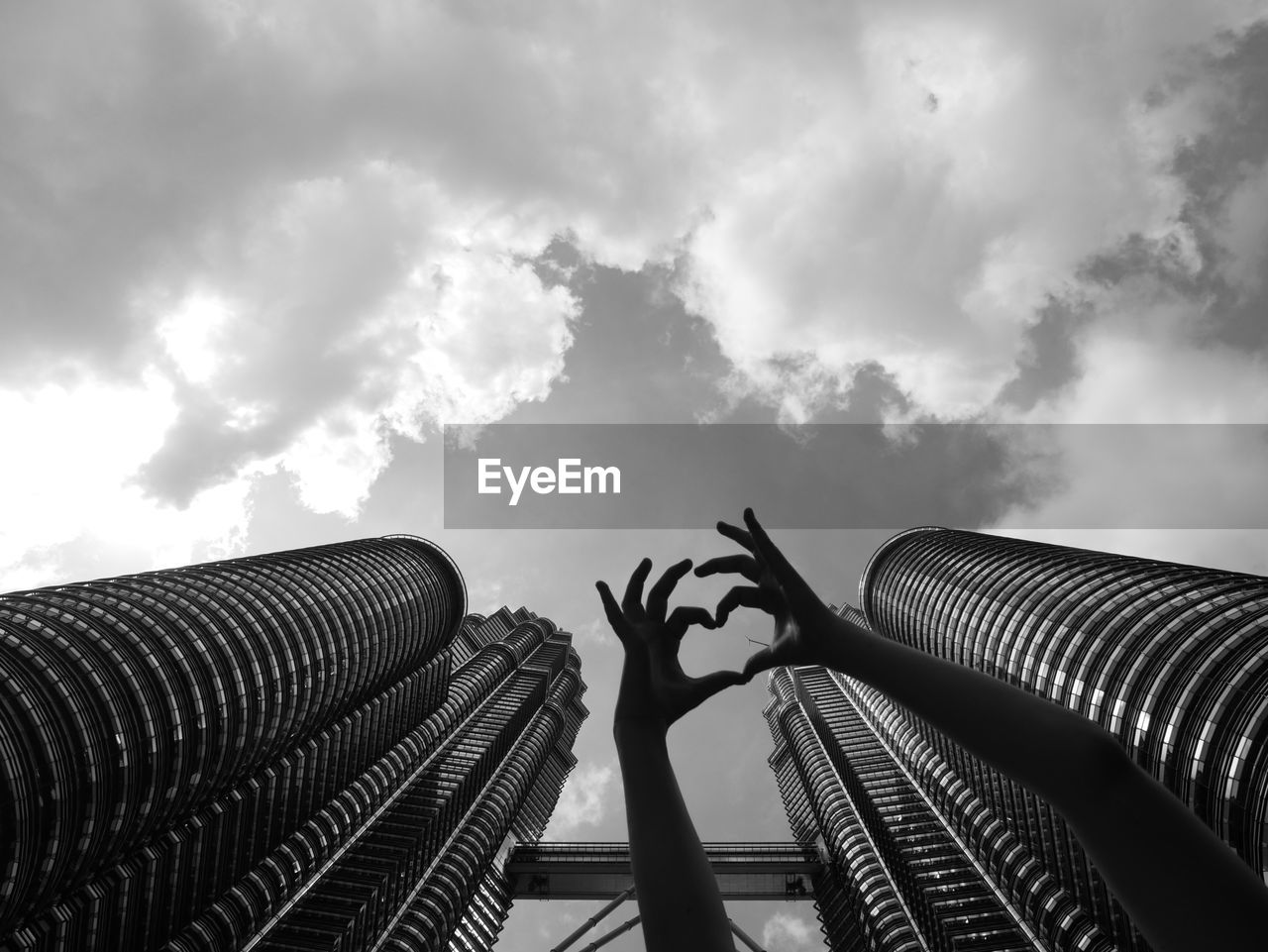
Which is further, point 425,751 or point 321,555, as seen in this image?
point 425,751

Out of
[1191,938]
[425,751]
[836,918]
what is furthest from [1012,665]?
[425,751]

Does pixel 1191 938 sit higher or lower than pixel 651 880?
lower

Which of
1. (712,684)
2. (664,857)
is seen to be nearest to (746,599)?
(712,684)

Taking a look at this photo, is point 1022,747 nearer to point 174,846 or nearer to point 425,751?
point 174,846

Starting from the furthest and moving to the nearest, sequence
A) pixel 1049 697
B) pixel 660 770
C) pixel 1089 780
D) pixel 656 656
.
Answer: pixel 1049 697, pixel 656 656, pixel 660 770, pixel 1089 780

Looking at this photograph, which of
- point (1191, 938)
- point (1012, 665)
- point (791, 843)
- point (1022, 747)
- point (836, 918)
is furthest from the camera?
point (791, 843)

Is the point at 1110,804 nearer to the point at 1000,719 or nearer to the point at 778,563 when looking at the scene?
the point at 1000,719

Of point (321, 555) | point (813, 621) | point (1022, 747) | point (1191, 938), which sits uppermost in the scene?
point (321, 555)

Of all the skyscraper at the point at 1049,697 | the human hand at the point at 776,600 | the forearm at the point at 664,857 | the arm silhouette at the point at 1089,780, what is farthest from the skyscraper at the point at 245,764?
the skyscraper at the point at 1049,697
